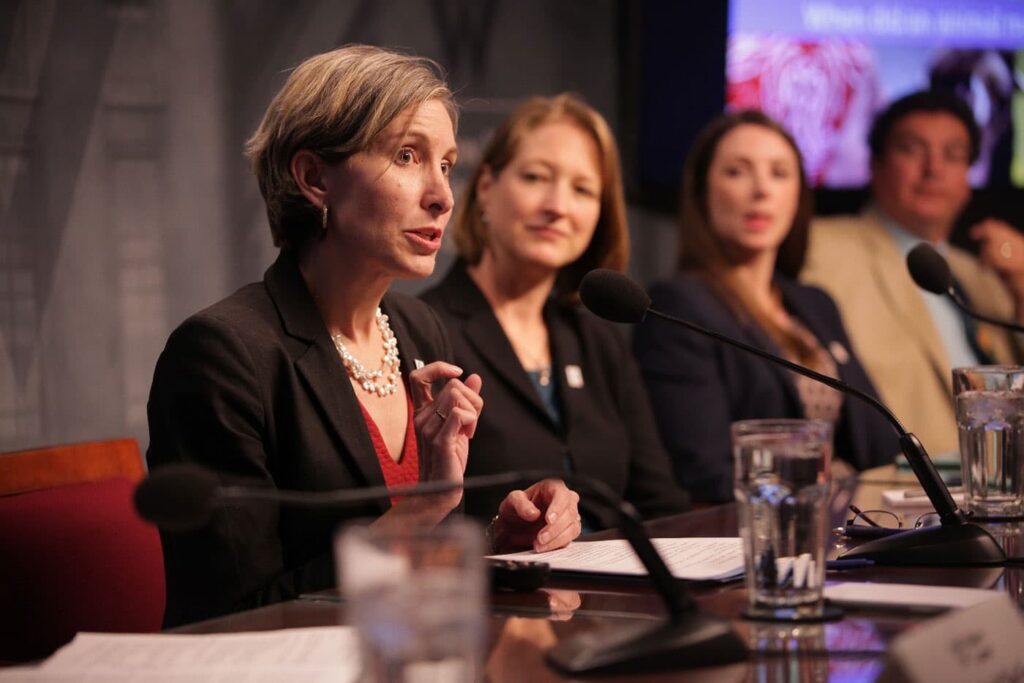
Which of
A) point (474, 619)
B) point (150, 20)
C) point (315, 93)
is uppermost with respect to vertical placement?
point (150, 20)

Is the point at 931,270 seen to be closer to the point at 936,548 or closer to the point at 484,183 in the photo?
the point at 936,548

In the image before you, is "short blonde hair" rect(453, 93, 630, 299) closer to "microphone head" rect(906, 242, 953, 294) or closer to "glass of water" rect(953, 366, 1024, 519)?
"microphone head" rect(906, 242, 953, 294)

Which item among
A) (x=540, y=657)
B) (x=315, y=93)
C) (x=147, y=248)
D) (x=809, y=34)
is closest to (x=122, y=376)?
(x=147, y=248)

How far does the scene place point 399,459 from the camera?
211 centimetres

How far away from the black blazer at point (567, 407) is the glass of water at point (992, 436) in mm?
1030

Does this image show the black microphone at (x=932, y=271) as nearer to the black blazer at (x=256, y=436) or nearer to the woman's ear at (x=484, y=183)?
the black blazer at (x=256, y=436)

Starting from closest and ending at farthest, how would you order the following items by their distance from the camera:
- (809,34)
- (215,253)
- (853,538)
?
(853,538) → (215,253) → (809,34)

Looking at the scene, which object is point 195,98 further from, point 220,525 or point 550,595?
point 550,595

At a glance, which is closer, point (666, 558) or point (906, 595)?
point (906, 595)

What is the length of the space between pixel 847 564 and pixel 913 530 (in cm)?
13

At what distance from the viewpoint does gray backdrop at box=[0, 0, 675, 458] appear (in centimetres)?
291

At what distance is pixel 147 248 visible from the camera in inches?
126

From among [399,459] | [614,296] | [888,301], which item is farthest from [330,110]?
[888,301]

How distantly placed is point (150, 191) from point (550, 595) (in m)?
2.14
